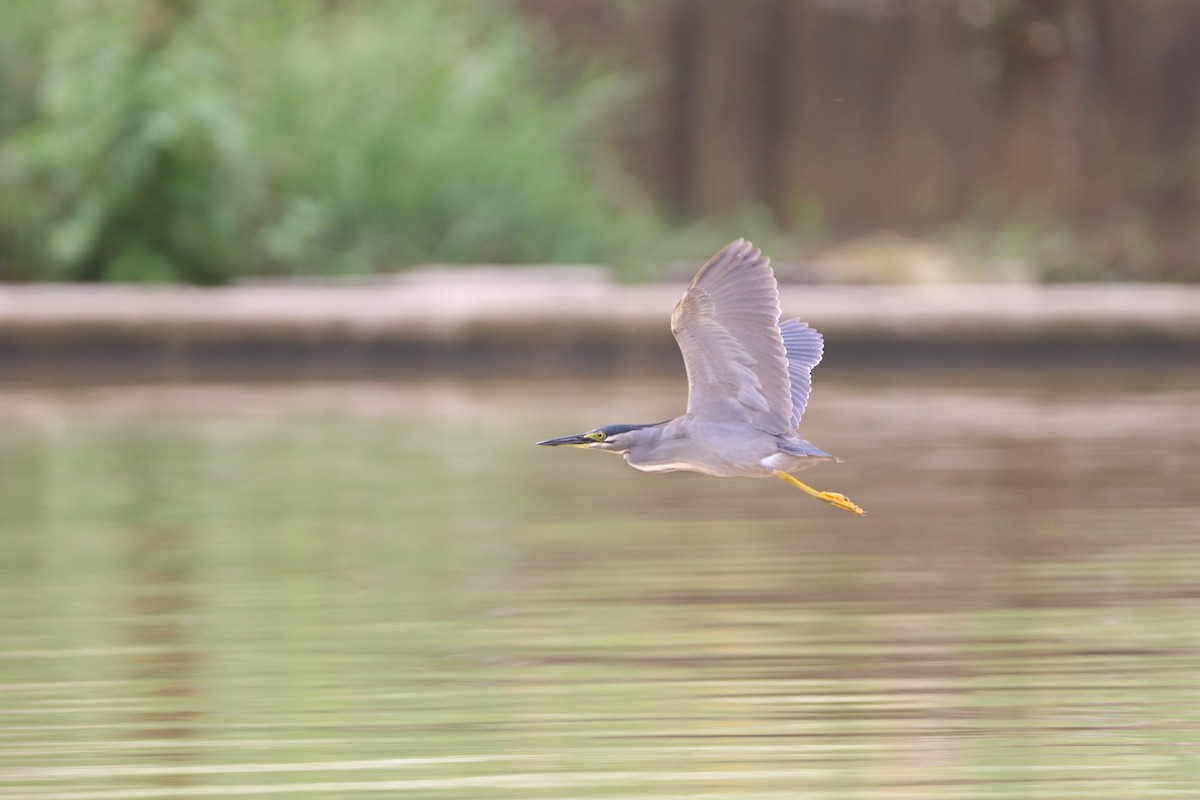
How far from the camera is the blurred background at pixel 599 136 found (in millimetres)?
11773

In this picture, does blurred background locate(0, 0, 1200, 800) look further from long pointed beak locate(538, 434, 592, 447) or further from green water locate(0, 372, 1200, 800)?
long pointed beak locate(538, 434, 592, 447)

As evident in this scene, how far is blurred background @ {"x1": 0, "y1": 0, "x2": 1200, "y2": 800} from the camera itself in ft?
13.3

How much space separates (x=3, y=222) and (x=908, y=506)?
6353 millimetres

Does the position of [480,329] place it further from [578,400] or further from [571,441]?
[571,441]

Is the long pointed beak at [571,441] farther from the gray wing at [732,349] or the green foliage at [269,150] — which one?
the green foliage at [269,150]

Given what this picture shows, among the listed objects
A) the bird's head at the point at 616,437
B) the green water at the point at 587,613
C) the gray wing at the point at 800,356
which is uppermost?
the gray wing at the point at 800,356

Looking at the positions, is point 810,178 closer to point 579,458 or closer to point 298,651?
point 579,458

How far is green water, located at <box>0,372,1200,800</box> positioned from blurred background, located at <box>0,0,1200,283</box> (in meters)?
2.86

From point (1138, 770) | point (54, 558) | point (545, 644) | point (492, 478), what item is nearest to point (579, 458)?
point (492, 478)

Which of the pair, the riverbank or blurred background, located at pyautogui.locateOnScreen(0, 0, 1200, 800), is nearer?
blurred background, located at pyautogui.locateOnScreen(0, 0, 1200, 800)

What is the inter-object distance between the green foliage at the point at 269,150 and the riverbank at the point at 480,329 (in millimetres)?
608

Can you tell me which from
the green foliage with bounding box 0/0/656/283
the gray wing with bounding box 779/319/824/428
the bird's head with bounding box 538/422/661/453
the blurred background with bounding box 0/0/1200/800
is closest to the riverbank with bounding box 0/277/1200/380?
the blurred background with bounding box 0/0/1200/800

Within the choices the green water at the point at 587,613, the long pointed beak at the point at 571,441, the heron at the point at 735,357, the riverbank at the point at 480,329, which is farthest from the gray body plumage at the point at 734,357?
the riverbank at the point at 480,329

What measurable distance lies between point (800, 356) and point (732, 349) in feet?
1.68
